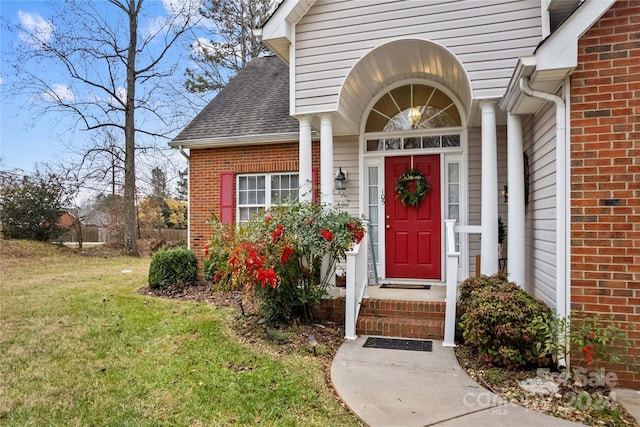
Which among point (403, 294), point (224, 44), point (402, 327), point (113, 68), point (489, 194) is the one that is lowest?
point (402, 327)

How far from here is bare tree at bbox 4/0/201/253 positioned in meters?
13.7

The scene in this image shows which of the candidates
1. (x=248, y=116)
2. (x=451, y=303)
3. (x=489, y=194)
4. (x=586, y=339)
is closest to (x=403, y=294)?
(x=451, y=303)

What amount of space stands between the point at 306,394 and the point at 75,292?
20.6 feet

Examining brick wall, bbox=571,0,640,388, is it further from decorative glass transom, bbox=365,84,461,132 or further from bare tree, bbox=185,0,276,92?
bare tree, bbox=185,0,276,92

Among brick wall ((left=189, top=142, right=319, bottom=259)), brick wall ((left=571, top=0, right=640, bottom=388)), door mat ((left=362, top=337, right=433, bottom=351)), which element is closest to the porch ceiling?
brick wall ((left=189, top=142, right=319, bottom=259))

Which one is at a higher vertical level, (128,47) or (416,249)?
(128,47)

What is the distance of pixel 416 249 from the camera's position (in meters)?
6.38

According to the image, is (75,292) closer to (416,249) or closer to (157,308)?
(157,308)

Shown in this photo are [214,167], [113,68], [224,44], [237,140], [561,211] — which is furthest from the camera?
[224,44]

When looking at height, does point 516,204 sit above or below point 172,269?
above

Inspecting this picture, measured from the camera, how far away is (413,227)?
6406mm

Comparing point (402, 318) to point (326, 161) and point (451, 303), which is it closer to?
point (451, 303)

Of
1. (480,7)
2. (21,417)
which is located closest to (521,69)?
(480,7)

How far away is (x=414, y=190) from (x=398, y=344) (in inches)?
109
